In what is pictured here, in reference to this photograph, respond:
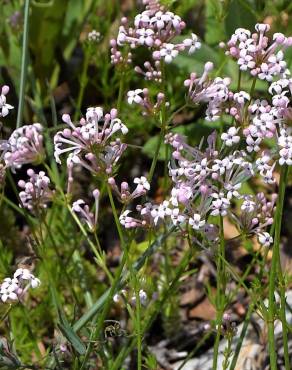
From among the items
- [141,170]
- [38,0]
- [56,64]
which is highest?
[38,0]

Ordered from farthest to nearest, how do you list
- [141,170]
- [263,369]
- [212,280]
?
[141,170], [212,280], [263,369]

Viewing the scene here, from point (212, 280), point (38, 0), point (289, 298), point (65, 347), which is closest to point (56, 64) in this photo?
point (38, 0)

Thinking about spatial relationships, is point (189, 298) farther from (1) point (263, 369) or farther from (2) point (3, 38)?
(2) point (3, 38)

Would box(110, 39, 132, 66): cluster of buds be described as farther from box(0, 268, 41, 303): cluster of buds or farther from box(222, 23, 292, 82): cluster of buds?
box(0, 268, 41, 303): cluster of buds

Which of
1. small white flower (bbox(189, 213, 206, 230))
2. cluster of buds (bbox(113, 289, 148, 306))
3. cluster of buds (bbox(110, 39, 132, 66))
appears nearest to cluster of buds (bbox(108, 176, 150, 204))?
small white flower (bbox(189, 213, 206, 230))

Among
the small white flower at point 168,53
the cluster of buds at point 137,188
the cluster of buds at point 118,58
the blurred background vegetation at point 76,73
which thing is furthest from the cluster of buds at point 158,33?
the blurred background vegetation at point 76,73

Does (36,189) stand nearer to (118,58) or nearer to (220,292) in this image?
(118,58)

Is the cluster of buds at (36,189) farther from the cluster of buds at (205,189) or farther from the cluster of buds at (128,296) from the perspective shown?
the cluster of buds at (128,296)
